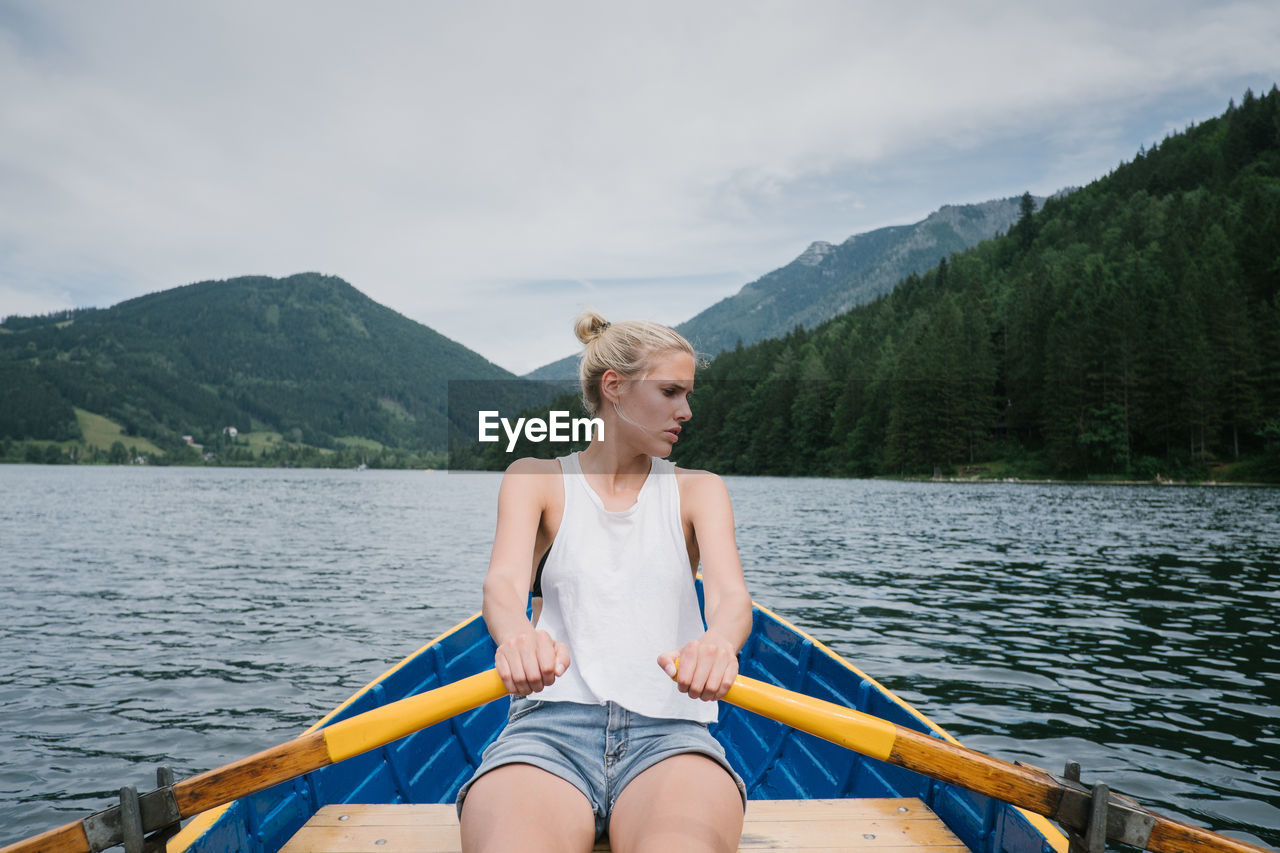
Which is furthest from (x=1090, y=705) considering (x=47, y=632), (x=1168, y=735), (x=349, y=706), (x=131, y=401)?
(x=131, y=401)

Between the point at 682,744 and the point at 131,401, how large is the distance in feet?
715

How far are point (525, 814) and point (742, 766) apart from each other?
4022 millimetres

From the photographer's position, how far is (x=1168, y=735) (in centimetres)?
769

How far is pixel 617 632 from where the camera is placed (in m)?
2.58

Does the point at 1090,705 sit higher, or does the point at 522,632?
the point at 522,632

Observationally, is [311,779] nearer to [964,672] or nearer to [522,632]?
[522,632]

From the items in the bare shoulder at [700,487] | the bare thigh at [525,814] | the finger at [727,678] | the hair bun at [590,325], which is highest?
the hair bun at [590,325]

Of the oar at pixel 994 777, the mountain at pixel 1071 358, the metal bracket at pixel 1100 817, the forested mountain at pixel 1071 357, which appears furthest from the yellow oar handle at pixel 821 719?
the forested mountain at pixel 1071 357

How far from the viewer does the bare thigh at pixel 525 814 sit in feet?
6.78

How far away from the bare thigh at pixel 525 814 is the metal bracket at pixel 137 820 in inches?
32.6

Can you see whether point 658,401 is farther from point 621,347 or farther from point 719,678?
point 719,678

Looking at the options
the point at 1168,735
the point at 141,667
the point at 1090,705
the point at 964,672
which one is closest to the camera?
the point at 1168,735

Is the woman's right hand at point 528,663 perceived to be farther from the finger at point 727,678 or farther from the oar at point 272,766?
the finger at point 727,678

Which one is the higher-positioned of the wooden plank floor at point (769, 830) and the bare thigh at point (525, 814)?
the bare thigh at point (525, 814)
